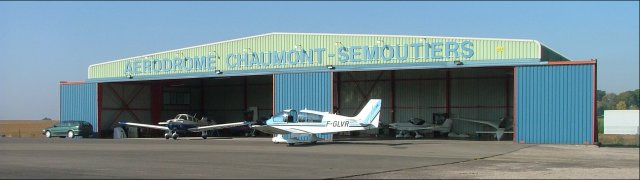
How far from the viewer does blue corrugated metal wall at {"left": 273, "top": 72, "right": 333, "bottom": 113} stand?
38.2 metres

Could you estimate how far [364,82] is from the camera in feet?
164

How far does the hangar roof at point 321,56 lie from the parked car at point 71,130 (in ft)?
12.8

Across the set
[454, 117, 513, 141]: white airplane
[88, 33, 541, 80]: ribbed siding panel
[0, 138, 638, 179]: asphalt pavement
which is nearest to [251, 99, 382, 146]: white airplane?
[88, 33, 541, 80]: ribbed siding panel

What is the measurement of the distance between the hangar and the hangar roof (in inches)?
2.3

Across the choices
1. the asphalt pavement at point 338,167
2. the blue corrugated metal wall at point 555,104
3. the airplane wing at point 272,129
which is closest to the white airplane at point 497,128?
the blue corrugated metal wall at point 555,104

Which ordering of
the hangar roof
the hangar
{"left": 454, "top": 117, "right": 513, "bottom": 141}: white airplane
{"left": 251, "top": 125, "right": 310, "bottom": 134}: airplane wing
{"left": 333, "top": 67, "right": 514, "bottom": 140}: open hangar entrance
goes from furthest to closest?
{"left": 333, "top": 67, "right": 514, "bottom": 140}: open hangar entrance
{"left": 454, "top": 117, "right": 513, "bottom": 141}: white airplane
the hangar roof
the hangar
{"left": 251, "top": 125, "right": 310, "bottom": 134}: airplane wing

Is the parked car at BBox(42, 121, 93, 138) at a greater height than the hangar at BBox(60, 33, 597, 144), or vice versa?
the hangar at BBox(60, 33, 597, 144)

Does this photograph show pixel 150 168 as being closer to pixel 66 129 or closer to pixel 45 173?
pixel 45 173

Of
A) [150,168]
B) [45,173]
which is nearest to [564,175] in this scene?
[150,168]

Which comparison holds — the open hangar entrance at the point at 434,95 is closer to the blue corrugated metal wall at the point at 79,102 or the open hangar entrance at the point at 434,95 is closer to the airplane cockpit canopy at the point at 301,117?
the airplane cockpit canopy at the point at 301,117

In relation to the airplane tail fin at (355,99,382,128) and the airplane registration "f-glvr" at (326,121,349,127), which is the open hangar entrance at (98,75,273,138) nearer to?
the airplane registration "f-glvr" at (326,121,349,127)

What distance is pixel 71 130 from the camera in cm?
4712

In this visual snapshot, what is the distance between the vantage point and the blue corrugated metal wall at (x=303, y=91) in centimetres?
3819

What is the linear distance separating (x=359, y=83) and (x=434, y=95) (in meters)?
6.28
